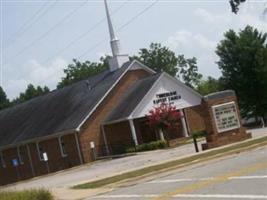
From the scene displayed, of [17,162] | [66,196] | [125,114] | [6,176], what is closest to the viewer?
[66,196]

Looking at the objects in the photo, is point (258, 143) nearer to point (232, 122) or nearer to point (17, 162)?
point (232, 122)

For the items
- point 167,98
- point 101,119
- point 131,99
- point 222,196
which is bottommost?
point 222,196

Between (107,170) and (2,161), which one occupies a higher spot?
(2,161)

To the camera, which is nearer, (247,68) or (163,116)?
(163,116)

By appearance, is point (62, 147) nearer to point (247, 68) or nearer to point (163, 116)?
point (163, 116)

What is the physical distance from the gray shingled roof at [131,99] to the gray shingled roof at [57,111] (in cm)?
141

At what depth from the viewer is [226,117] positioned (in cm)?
3281

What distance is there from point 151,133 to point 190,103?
12.0 feet

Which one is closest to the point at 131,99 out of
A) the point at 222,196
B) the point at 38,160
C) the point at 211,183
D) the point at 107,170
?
the point at 38,160

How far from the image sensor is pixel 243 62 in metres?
55.3

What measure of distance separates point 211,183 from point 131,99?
2970 cm

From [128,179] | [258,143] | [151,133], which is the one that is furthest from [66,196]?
[151,133]

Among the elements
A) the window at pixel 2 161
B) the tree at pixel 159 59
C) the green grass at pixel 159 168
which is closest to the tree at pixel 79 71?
the tree at pixel 159 59

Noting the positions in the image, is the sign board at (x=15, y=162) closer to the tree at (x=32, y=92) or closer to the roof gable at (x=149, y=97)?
the roof gable at (x=149, y=97)
